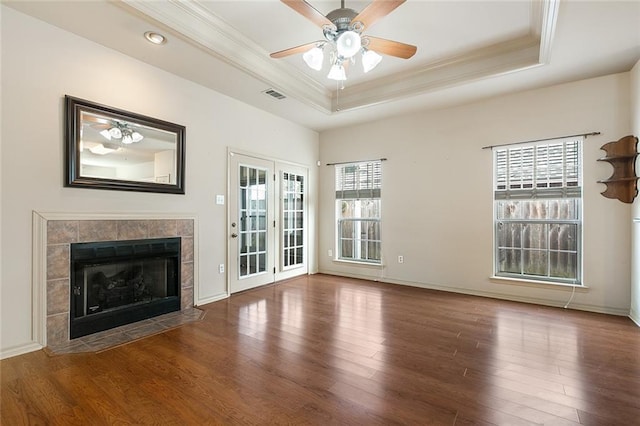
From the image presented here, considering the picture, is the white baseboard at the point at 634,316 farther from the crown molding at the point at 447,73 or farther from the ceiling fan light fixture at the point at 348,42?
the ceiling fan light fixture at the point at 348,42

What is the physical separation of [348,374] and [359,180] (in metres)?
4.05

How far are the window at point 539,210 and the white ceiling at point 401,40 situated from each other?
3.13ft

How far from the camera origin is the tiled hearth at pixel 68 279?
8.91ft

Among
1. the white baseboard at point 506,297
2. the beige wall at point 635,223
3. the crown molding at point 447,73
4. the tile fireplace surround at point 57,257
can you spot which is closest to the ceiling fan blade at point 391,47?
the crown molding at point 447,73

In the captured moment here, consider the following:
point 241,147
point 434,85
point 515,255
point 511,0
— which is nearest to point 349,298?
point 515,255

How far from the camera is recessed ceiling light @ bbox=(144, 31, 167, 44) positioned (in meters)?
2.87

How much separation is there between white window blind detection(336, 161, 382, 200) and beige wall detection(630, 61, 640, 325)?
3282mm

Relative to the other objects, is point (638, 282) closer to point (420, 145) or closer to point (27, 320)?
point (420, 145)

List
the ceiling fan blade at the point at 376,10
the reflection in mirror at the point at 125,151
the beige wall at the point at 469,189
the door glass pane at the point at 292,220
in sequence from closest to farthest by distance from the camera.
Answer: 1. the ceiling fan blade at the point at 376,10
2. the reflection in mirror at the point at 125,151
3. the beige wall at the point at 469,189
4. the door glass pane at the point at 292,220

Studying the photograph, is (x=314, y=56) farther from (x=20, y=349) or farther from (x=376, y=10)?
(x=20, y=349)

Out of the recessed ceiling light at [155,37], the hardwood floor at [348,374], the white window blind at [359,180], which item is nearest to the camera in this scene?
the hardwood floor at [348,374]

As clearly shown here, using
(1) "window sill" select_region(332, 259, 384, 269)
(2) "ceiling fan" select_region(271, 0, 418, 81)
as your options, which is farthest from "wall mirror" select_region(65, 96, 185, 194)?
(1) "window sill" select_region(332, 259, 384, 269)

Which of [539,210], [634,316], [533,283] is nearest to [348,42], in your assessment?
[539,210]

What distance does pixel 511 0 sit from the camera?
2.75 meters
